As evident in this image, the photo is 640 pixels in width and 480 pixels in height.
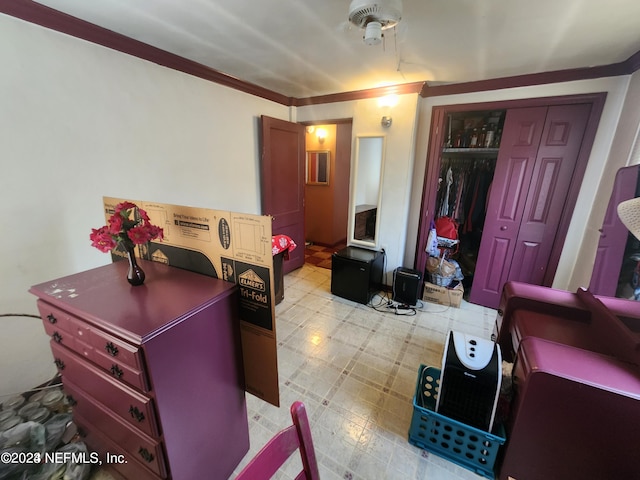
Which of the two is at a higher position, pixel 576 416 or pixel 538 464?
pixel 576 416

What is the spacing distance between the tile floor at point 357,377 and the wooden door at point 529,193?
56 centimetres

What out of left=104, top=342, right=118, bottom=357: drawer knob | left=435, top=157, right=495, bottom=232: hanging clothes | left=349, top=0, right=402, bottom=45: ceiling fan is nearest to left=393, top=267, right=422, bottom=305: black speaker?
left=435, top=157, right=495, bottom=232: hanging clothes

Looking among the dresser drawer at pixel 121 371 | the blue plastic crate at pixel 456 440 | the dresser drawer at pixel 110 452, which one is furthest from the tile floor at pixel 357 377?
the dresser drawer at pixel 121 371

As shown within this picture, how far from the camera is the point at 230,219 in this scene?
3.41ft

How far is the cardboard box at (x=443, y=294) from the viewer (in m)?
2.81

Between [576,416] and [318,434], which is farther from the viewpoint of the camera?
[318,434]

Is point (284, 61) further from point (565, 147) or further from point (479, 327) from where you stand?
point (479, 327)

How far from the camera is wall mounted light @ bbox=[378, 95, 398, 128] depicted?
105 inches

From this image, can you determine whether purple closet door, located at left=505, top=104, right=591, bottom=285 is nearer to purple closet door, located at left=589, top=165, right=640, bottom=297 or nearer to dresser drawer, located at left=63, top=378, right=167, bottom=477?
purple closet door, located at left=589, top=165, right=640, bottom=297

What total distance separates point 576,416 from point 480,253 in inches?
79.4

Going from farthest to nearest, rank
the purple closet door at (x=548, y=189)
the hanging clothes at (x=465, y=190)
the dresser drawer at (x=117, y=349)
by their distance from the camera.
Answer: the hanging clothes at (x=465, y=190)
the purple closet door at (x=548, y=189)
the dresser drawer at (x=117, y=349)

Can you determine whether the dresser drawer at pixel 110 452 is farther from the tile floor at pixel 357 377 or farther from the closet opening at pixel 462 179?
the closet opening at pixel 462 179

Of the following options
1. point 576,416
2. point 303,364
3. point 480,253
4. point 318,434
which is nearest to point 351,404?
point 318,434

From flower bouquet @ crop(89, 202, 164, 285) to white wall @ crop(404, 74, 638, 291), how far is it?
9.51ft
